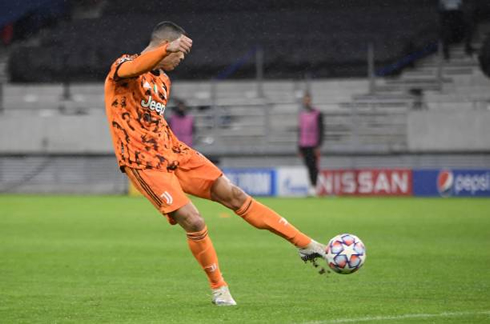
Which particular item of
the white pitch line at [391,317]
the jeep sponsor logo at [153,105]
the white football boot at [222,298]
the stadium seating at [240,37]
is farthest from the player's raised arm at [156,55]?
the stadium seating at [240,37]

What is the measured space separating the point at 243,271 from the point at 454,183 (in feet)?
42.4

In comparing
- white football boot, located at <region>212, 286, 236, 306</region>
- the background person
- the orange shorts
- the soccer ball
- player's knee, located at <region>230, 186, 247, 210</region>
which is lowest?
the background person

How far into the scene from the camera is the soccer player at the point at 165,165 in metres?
7.09

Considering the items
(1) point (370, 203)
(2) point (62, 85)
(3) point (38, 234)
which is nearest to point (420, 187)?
(1) point (370, 203)

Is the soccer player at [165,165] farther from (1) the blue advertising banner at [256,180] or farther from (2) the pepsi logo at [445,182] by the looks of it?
(1) the blue advertising banner at [256,180]

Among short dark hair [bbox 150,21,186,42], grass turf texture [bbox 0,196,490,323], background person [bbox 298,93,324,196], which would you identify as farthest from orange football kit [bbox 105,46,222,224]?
background person [bbox 298,93,324,196]

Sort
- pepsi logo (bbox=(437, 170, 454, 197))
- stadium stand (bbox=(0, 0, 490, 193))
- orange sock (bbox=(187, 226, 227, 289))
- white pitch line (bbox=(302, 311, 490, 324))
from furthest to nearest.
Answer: stadium stand (bbox=(0, 0, 490, 193)) → pepsi logo (bbox=(437, 170, 454, 197)) → orange sock (bbox=(187, 226, 227, 289)) → white pitch line (bbox=(302, 311, 490, 324))

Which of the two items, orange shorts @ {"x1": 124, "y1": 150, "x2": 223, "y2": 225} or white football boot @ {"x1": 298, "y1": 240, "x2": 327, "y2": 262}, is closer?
orange shorts @ {"x1": 124, "y1": 150, "x2": 223, "y2": 225}

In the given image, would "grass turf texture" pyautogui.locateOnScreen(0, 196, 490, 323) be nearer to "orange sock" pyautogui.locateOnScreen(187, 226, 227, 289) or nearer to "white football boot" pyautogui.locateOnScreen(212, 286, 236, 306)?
"white football boot" pyautogui.locateOnScreen(212, 286, 236, 306)

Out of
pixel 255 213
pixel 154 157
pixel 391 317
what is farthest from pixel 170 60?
pixel 391 317

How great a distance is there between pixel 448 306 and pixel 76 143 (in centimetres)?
1967

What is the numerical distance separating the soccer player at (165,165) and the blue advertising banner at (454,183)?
1471 cm

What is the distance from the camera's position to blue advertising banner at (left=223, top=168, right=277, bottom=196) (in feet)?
74.5

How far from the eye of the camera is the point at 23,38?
106ft
